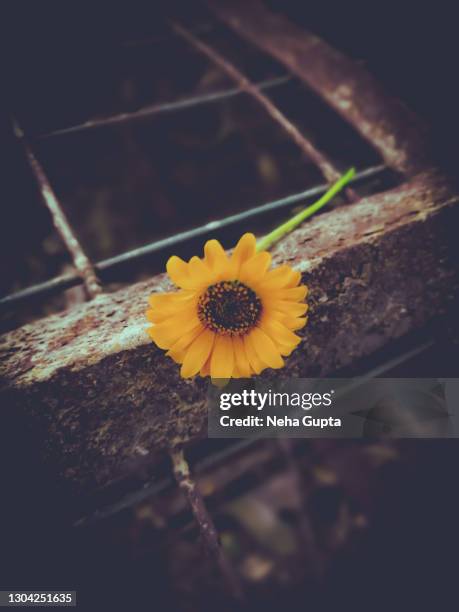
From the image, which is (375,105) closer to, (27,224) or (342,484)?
(27,224)

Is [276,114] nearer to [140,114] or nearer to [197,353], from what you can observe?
[140,114]

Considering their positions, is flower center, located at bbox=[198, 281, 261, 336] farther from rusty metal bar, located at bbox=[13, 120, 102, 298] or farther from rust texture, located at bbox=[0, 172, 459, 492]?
rusty metal bar, located at bbox=[13, 120, 102, 298]

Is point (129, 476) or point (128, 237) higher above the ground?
point (128, 237)

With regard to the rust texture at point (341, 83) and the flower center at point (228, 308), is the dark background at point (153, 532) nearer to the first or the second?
the rust texture at point (341, 83)

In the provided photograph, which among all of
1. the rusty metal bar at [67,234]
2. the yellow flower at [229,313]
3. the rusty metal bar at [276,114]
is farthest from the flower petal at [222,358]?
the rusty metal bar at [276,114]

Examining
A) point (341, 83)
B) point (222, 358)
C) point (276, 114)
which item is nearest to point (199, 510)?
point (222, 358)

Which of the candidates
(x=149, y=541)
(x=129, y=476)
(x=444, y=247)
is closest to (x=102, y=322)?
(x=129, y=476)
